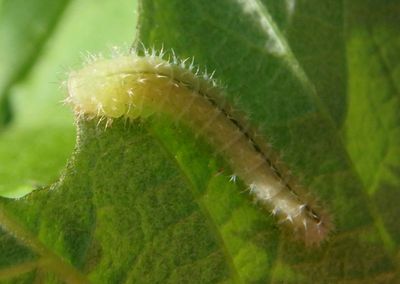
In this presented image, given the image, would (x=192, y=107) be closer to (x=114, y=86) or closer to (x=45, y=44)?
(x=114, y=86)

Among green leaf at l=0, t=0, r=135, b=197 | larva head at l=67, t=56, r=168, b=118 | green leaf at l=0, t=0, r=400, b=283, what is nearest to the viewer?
green leaf at l=0, t=0, r=400, b=283

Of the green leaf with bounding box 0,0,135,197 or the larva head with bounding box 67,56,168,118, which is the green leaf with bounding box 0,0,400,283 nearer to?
the larva head with bounding box 67,56,168,118

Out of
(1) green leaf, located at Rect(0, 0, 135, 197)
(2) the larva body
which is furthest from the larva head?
(1) green leaf, located at Rect(0, 0, 135, 197)

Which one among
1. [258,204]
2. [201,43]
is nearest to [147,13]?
[201,43]

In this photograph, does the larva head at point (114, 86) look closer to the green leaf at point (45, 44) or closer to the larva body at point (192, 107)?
the larva body at point (192, 107)

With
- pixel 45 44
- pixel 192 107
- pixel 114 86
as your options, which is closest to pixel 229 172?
pixel 192 107

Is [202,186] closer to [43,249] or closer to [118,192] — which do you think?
[118,192]

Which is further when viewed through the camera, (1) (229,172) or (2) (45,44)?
(2) (45,44)
